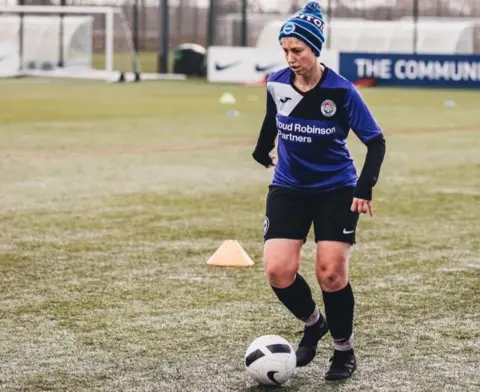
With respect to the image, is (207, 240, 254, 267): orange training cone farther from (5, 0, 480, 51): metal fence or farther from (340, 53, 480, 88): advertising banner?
(5, 0, 480, 51): metal fence

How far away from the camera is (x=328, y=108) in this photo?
6.12 metres

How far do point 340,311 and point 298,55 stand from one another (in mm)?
1326

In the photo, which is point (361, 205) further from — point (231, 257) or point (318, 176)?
point (231, 257)

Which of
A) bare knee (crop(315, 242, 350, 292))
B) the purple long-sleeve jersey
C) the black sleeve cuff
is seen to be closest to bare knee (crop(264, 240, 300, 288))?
bare knee (crop(315, 242, 350, 292))

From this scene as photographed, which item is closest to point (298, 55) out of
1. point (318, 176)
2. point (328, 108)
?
point (328, 108)

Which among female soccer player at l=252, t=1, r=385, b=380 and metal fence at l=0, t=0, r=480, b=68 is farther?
metal fence at l=0, t=0, r=480, b=68

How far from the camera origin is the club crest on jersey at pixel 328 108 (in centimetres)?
612

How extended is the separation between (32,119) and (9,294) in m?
17.2

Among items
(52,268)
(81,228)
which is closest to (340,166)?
(52,268)

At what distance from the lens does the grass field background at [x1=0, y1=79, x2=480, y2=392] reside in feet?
20.5

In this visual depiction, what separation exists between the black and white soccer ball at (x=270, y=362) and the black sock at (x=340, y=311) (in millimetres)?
284

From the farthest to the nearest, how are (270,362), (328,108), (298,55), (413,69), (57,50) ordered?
(57,50), (413,69), (328,108), (298,55), (270,362)

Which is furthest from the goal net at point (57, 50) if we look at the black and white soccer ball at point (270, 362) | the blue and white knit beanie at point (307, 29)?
the black and white soccer ball at point (270, 362)

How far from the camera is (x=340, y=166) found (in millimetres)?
6230
